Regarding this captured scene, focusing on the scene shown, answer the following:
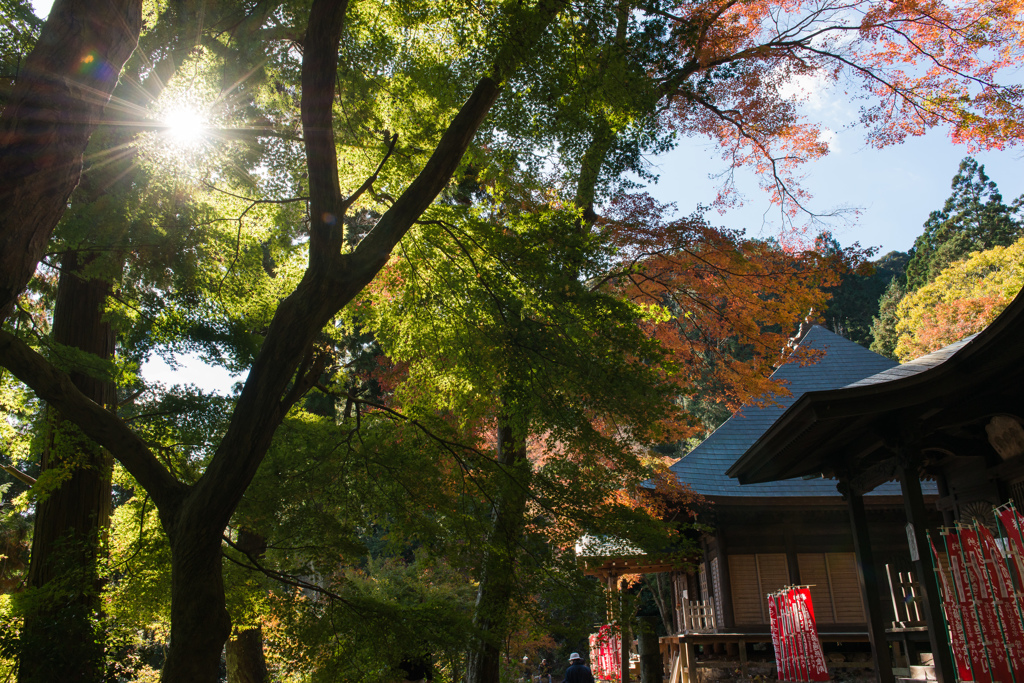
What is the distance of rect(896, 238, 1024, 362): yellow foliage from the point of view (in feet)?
62.8

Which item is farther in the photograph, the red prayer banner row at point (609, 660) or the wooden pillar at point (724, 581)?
the red prayer banner row at point (609, 660)

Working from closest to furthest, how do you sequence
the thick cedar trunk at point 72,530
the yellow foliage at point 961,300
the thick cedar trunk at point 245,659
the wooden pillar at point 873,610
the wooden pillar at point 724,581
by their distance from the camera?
the thick cedar trunk at point 72,530, the wooden pillar at point 873,610, the thick cedar trunk at point 245,659, the wooden pillar at point 724,581, the yellow foliage at point 961,300

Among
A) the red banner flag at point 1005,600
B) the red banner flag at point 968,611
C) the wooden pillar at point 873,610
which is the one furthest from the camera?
the wooden pillar at point 873,610

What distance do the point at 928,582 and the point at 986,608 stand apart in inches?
15.2

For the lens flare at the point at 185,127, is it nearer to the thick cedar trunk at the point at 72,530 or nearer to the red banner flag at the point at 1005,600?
the thick cedar trunk at the point at 72,530

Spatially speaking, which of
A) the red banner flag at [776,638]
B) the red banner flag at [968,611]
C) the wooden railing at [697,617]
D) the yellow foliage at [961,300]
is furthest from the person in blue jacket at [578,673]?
the yellow foliage at [961,300]

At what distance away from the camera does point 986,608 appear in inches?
186

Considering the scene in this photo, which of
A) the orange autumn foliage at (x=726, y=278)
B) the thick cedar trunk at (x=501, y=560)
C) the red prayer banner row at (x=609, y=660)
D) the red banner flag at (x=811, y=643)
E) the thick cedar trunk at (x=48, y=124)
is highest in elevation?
the orange autumn foliage at (x=726, y=278)

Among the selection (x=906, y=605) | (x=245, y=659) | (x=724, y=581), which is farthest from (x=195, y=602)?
(x=724, y=581)

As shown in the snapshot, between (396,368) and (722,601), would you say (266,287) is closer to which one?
(396,368)

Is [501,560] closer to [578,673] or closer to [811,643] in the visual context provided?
[578,673]

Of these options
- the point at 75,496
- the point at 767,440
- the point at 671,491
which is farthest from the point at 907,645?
the point at 75,496

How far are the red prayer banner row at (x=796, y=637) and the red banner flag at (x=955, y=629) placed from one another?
123 inches

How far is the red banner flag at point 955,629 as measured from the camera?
4.83 meters
